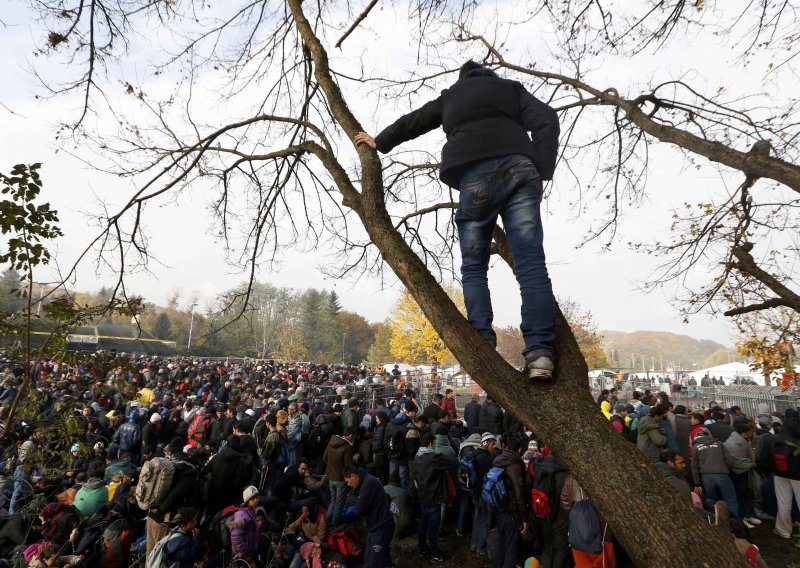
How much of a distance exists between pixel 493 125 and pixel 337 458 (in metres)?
6.44

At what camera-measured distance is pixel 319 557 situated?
563 cm

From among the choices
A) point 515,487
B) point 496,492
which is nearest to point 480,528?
point 496,492

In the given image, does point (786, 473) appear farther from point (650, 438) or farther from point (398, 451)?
point (398, 451)

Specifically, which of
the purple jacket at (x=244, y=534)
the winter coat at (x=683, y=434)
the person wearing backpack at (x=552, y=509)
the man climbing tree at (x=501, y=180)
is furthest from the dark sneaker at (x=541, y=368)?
the winter coat at (x=683, y=434)

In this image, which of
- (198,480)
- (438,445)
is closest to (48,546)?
(198,480)

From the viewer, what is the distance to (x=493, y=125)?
7.25ft

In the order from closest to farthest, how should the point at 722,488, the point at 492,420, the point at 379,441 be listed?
the point at 722,488
the point at 379,441
the point at 492,420

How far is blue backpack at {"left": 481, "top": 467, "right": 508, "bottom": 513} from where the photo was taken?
6027 millimetres

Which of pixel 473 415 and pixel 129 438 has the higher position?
pixel 473 415

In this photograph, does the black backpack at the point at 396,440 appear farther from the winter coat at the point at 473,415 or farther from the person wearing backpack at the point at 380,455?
the winter coat at the point at 473,415

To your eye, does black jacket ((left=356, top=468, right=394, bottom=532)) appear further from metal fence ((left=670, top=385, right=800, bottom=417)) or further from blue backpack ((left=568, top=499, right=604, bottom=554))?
metal fence ((left=670, top=385, right=800, bottom=417))

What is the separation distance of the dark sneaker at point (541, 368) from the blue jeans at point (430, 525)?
19.5 feet

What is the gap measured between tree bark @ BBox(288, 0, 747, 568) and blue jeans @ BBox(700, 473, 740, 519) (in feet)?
25.8

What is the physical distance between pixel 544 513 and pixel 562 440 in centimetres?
499
